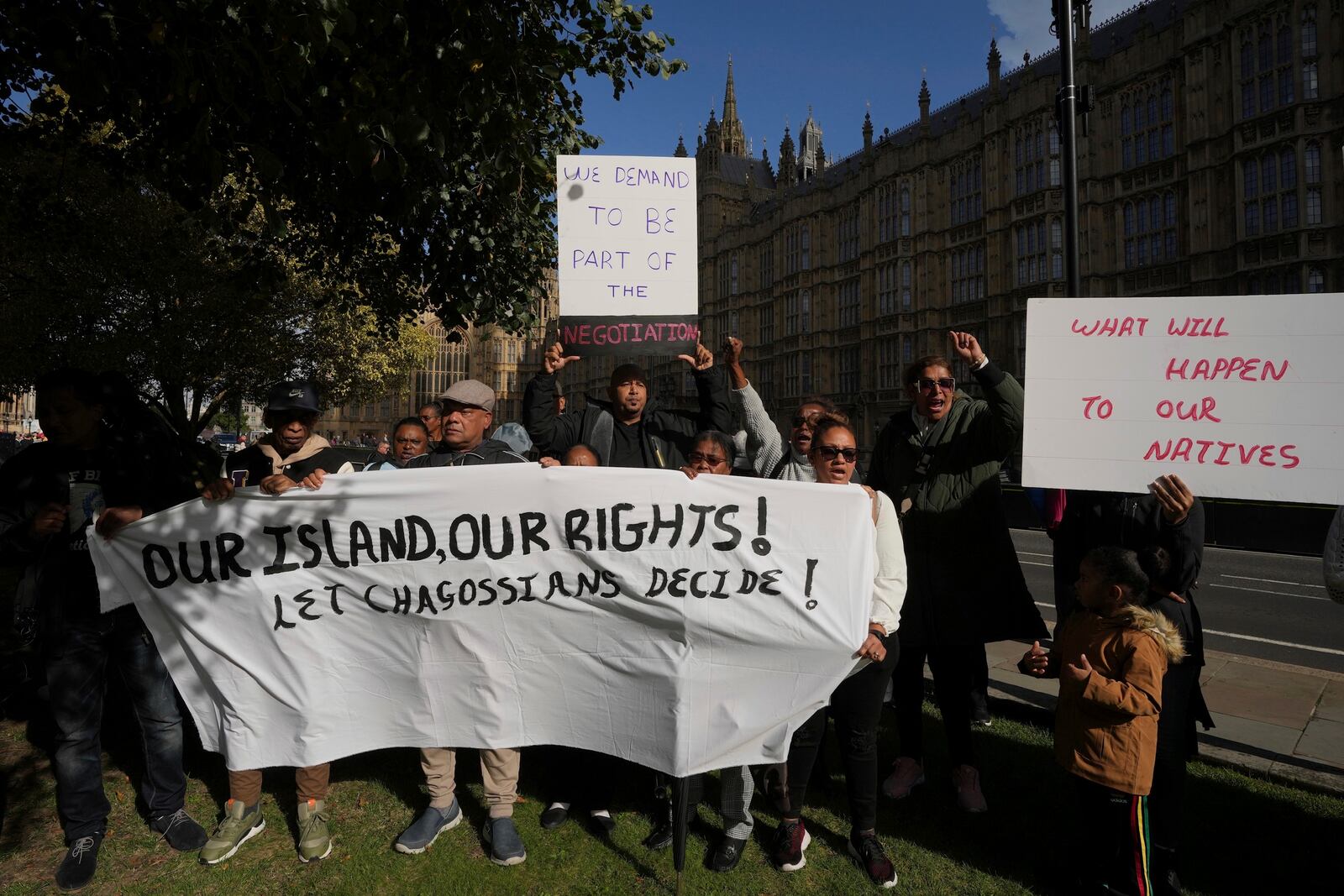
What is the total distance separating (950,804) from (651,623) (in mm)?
1770

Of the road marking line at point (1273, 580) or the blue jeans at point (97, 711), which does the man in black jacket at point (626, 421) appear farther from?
the road marking line at point (1273, 580)

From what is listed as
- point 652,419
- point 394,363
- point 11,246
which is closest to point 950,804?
point 652,419

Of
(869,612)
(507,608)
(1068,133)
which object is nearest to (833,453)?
(869,612)

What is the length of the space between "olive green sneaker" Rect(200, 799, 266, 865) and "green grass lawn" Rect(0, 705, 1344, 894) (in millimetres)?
42

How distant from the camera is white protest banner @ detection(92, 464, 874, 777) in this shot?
287cm

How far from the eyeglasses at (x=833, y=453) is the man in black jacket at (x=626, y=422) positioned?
0.77 metres

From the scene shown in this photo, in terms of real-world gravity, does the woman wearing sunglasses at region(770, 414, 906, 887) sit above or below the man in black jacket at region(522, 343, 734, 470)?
below

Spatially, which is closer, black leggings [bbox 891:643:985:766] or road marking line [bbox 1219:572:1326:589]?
black leggings [bbox 891:643:985:766]

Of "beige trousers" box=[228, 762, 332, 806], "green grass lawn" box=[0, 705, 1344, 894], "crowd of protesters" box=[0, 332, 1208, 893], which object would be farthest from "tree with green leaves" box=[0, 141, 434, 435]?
"beige trousers" box=[228, 762, 332, 806]

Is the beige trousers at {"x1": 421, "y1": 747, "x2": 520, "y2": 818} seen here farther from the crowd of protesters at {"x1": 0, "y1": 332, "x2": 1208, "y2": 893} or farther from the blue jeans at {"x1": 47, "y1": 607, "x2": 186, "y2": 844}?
the blue jeans at {"x1": 47, "y1": 607, "x2": 186, "y2": 844}

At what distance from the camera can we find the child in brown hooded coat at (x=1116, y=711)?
254cm

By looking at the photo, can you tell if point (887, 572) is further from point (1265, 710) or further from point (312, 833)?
point (1265, 710)

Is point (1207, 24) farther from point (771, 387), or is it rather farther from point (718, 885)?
point (718, 885)

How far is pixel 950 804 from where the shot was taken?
11.5ft
